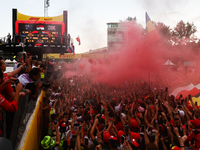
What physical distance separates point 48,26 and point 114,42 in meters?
27.6

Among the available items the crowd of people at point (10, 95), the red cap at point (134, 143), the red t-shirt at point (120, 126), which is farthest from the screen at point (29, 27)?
the red cap at point (134, 143)

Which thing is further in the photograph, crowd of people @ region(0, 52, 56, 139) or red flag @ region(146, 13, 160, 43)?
red flag @ region(146, 13, 160, 43)

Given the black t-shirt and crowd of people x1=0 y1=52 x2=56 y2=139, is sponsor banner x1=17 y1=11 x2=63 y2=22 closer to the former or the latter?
crowd of people x1=0 y1=52 x2=56 y2=139

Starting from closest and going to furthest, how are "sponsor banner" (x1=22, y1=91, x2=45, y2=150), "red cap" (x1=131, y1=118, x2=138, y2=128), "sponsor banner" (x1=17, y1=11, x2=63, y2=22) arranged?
"sponsor banner" (x1=22, y1=91, x2=45, y2=150) < "red cap" (x1=131, y1=118, x2=138, y2=128) < "sponsor banner" (x1=17, y1=11, x2=63, y2=22)

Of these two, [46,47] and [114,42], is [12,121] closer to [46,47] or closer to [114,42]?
[46,47]

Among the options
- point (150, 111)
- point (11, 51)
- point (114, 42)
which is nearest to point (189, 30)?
point (114, 42)

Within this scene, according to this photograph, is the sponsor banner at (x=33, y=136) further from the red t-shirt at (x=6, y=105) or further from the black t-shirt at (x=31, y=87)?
the red t-shirt at (x=6, y=105)

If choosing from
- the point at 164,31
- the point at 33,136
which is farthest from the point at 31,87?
the point at 164,31

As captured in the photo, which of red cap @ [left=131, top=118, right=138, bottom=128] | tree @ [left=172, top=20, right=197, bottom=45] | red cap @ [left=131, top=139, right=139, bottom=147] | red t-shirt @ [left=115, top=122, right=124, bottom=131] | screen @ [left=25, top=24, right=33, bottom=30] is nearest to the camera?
red cap @ [left=131, top=139, right=139, bottom=147]

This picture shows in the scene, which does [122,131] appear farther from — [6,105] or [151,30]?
[151,30]

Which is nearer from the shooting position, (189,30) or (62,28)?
(62,28)

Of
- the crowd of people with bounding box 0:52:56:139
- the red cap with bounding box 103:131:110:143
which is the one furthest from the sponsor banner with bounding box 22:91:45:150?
the red cap with bounding box 103:131:110:143

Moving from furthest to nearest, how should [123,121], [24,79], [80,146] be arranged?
[123,121] < [24,79] < [80,146]

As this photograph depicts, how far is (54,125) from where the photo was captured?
4234 mm
